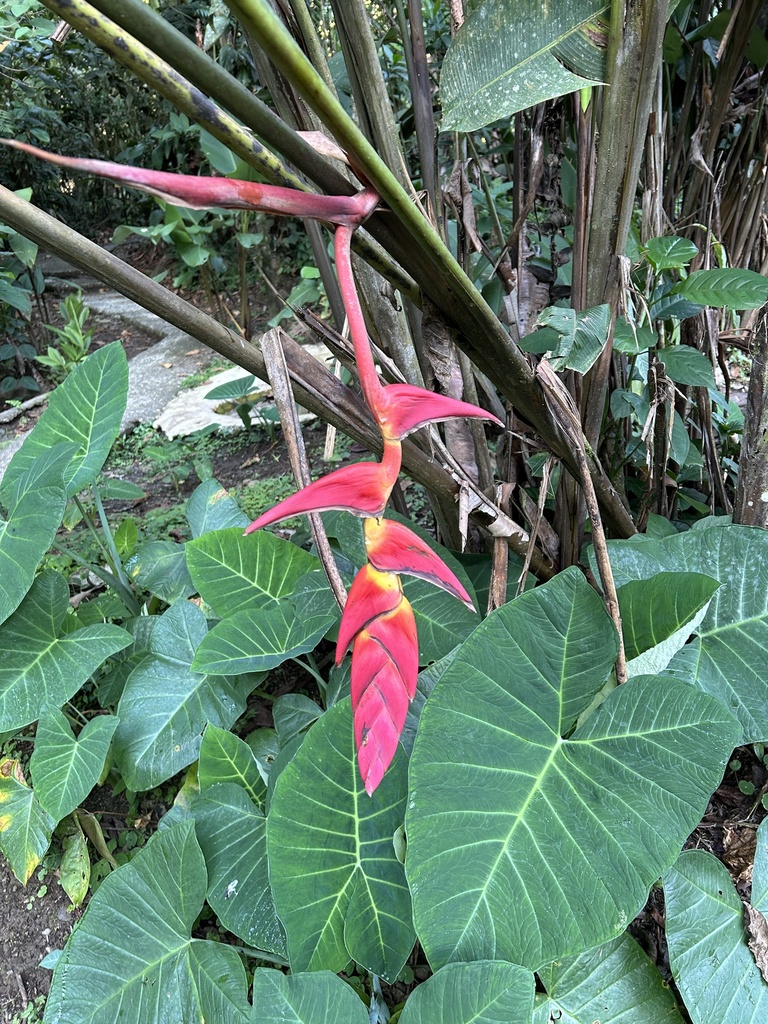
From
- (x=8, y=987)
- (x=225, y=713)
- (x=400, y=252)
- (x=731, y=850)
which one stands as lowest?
(x=8, y=987)

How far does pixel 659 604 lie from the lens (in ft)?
2.23

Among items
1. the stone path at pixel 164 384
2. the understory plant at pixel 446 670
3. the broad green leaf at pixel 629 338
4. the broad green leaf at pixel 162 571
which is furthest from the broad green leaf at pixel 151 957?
the stone path at pixel 164 384

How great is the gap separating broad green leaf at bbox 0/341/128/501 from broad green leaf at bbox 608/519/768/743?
2.81 feet

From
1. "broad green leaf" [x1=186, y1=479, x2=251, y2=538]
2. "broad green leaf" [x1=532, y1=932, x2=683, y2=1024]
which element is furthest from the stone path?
"broad green leaf" [x1=532, y1=932, x2=683, y2=1024]

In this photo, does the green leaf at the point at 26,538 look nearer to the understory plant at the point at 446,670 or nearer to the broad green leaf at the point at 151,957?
the understory plant at the point at 446,670

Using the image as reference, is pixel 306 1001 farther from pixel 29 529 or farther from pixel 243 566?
pixel 29 529

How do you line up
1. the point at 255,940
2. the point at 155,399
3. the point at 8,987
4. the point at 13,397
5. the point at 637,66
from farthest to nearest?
the point at 13,397 < the point at 155,399 < the point at 8,987 < the point at 255,940 < the point at 637,66

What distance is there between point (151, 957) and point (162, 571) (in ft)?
2.16

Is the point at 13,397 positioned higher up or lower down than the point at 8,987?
higher up

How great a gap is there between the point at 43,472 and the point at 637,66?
0.93 m

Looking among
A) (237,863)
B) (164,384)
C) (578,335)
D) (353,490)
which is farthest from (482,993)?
(164,384)

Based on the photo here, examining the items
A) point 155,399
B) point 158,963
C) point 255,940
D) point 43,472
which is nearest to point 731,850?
point 255,940

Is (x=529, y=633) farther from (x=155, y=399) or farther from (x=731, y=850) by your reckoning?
(x=155, y=399)

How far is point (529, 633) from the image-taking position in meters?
0.62
